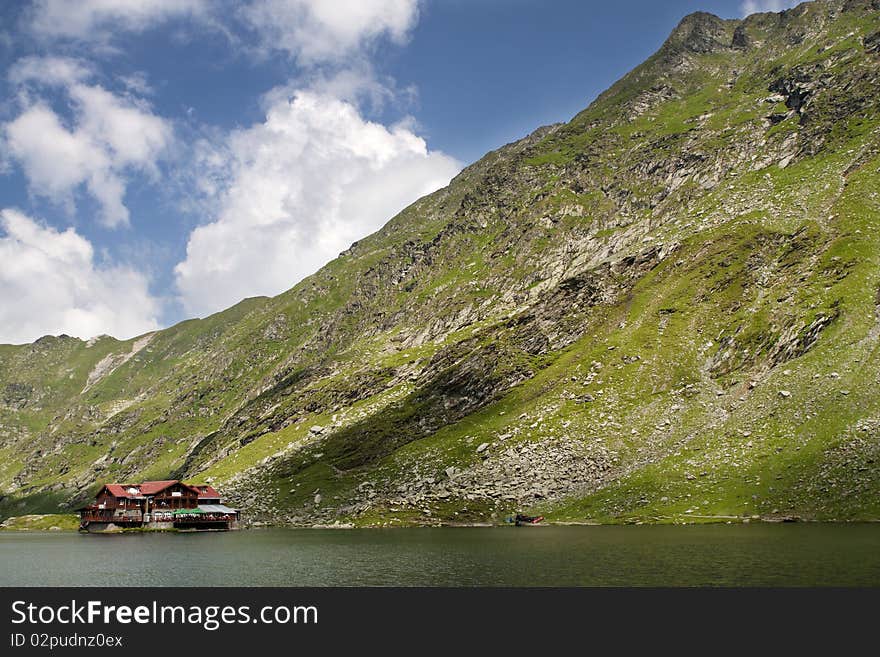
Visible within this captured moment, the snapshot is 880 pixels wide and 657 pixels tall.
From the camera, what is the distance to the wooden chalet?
532 feet

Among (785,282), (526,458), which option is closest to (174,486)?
(526,458)

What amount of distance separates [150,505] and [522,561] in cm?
14113

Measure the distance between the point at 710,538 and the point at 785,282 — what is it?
9385 cm

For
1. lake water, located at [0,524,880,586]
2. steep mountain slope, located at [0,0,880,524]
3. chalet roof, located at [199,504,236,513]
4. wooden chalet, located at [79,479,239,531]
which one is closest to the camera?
lake water, located at [0,524,880,586]

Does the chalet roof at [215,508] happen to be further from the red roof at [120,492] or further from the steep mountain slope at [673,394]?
the red roof at [120,492]

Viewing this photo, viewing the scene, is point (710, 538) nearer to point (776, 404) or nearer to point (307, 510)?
point (776, 404)

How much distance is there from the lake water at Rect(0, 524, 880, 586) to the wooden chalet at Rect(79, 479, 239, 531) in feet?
230

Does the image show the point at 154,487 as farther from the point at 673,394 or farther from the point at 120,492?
the point at 673,394

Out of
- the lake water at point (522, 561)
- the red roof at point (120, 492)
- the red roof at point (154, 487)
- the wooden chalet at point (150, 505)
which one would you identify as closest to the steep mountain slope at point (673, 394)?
the wooden chalet at point (150, 505)

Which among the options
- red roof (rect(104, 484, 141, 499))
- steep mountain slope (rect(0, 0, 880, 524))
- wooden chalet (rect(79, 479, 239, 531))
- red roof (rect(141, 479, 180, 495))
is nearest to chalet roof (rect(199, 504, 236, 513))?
wooden chalet (rect(79, 479, 239, 531))

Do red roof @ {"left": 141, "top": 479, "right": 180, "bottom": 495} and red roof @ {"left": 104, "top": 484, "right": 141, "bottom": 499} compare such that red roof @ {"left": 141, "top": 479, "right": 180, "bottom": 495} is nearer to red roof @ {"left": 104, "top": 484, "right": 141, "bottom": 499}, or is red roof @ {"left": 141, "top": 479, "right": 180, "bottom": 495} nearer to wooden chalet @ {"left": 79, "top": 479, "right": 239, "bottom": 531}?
wooden chalet @ {"left": 79, "top": 479, "right": 239, "bottom": 531}

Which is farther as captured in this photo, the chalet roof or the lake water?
the chalet roof

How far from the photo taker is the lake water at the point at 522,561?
47.2 metres
